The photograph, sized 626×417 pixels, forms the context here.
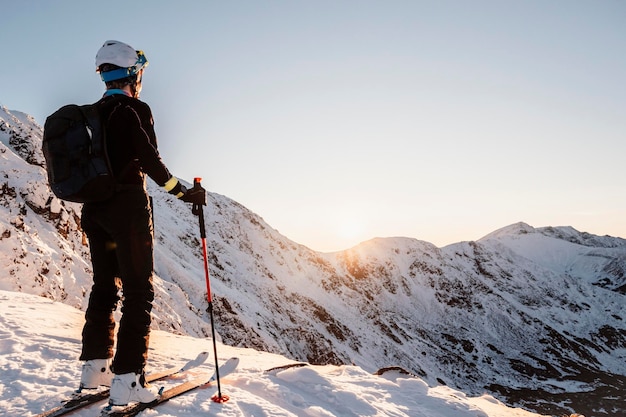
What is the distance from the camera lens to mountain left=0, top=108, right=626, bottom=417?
18391 millimetres

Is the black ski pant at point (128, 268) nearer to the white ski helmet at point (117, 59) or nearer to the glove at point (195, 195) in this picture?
the glove at point (195, 195)

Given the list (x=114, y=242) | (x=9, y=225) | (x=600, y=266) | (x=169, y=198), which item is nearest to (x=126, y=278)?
(x=114, y=242)

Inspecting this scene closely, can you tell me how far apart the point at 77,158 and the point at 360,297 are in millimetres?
93030

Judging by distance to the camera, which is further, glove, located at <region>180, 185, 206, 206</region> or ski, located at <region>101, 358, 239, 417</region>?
glove, located at <region>180, 185, 206, 206</region>

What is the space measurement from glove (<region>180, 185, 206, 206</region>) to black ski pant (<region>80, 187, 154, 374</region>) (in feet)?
1.46

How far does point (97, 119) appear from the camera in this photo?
12.5ft

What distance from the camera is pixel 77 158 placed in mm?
3707

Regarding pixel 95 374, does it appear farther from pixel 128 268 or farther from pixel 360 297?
pixel 360 297

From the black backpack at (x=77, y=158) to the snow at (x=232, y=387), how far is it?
1.97m

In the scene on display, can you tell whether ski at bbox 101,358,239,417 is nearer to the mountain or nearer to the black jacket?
the black jacket

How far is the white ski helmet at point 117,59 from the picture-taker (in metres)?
4.05

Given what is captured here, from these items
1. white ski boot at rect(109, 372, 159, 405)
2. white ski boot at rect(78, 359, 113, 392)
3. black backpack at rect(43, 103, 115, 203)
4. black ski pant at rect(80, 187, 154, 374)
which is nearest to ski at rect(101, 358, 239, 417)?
white ski boot at rect(109, 372, 159, 405)

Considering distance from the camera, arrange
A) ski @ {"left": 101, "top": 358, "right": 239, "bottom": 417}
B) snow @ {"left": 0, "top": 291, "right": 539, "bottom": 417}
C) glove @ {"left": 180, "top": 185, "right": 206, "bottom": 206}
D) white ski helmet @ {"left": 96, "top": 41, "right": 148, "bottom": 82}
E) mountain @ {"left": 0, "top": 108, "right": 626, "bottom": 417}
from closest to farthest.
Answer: ski @ {"left": 101, "top": 358, "right": 239, "bottom": 417}
snow @ {"left": 0, "top": 291, "right": 539, "bottom": 417}
white ski helmet @ {"left": 96, "top": 41, "right": 148, "bottom": 82}
glove @ {"left": 180, "top": 185, "right": 206, "bottom": 206}
mountain @ {"left": 0, "top": 108, "right": 626, "bottom": 417}

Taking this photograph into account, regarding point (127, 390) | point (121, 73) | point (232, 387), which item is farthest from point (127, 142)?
point (232, 387)
